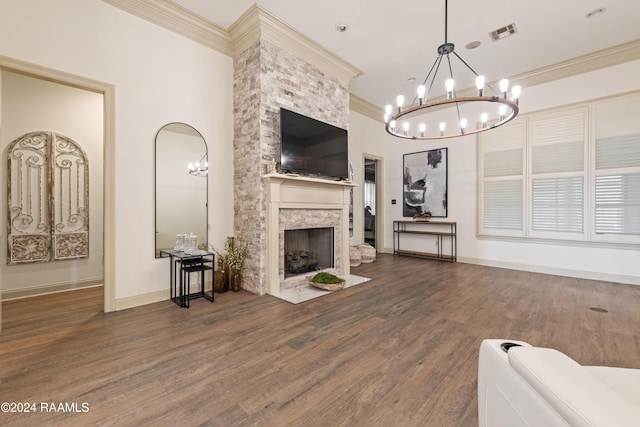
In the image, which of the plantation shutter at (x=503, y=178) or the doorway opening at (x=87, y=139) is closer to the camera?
the doorway opening at (x=87, y=139)

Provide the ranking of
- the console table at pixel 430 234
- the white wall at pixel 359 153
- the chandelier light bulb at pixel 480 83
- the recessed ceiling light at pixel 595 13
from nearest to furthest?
the chandelier light bulb at pixel 480 83 < the recessed ceiling light at pixel 595 13 < the console table at pixel 430 234 < the white wall at pixel 359 153

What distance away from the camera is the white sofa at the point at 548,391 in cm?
66

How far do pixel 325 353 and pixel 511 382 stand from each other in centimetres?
152

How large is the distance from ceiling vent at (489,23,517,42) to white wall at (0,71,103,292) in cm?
607

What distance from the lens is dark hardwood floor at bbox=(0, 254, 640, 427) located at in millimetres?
1604

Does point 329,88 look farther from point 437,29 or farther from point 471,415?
point 471,415

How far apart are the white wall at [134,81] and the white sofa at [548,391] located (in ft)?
11.9

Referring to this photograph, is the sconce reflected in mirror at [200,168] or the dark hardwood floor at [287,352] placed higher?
the sconce reflected in mirror at [200,168]

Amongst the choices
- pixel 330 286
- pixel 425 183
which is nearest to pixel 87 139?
pixel 330 286

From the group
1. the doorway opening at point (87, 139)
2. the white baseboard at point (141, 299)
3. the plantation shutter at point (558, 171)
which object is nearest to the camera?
the doorway opening at point (87, 139)

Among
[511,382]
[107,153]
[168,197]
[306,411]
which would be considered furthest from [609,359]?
[107,153]

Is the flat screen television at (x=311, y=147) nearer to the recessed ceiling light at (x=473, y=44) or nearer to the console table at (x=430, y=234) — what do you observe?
the recessed ceiling light at (x=473, y=44)

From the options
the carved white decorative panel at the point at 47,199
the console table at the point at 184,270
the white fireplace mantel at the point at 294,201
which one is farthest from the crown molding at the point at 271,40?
the console table at the point at 184,270

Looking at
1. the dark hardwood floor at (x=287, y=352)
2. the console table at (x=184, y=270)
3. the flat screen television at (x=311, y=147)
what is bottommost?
the dark hardwood floor at (x=287, y=352)
